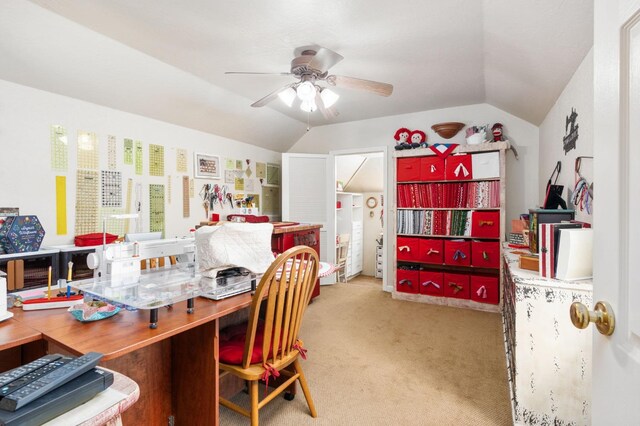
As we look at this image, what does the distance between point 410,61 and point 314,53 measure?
32.6 inches

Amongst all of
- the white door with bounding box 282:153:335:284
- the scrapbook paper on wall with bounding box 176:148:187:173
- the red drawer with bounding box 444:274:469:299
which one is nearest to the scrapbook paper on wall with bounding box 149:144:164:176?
the scrapbook paper on wall with bounding box 176:148:187:173

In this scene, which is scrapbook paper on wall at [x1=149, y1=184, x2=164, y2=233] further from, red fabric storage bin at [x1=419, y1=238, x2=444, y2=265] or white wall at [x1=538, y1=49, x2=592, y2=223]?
white wall at [x1=538, y1=49, x2=592, y2=223]

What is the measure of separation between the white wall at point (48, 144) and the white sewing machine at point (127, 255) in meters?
1.36

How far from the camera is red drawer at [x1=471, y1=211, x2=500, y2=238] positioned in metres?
3.44

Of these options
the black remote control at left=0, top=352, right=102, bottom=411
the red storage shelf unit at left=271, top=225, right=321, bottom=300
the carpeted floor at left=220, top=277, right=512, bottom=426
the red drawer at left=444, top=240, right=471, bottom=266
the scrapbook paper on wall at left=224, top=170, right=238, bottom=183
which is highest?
the scrapbook paper on wall at left=224, top=170, right=238, bottom=183

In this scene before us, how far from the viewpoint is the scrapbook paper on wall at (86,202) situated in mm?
2562

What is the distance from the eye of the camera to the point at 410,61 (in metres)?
2.58

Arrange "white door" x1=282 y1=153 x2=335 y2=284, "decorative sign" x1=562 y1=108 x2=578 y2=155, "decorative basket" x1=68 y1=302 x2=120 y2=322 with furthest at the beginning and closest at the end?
"white door" x1=282 y1=153 x2=335 y2=284
"decorative sign" x1=562 y1=108 x2=578 y2=155
"decorative basket" x1=68 y1=302 x2=120 y2=322

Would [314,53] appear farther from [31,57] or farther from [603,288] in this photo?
[603,288]

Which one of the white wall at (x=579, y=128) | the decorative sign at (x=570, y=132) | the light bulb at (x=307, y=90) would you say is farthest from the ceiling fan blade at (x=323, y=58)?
the decorative sign at (x=570, y=132)

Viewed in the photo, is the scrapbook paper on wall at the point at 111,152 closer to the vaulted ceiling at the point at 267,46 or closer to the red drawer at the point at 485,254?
the vaulted ceiling at the point at 267,46

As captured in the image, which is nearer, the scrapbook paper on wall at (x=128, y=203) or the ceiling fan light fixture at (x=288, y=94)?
the ceiling fan light fixture at (x=288, y=94)

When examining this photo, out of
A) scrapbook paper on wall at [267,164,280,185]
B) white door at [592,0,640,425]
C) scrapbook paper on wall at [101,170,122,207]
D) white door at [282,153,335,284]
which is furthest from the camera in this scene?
scrapbook paper on wall at [267,164,280,185]

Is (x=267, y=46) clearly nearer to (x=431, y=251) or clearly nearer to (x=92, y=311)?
(x=92, y=311)
